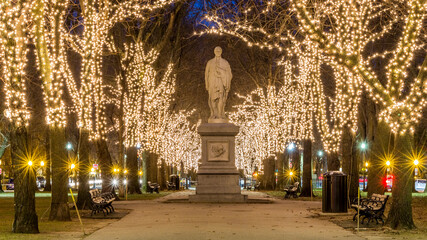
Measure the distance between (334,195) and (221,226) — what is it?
676 cm

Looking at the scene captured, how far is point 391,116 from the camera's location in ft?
52.2

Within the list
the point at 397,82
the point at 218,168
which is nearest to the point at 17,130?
the point at 397,82

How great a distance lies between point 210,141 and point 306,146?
10492 millimetres

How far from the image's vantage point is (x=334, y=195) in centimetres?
2225

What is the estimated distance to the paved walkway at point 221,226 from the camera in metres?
14.5

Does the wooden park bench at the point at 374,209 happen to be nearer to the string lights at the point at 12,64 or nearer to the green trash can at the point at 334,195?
the green trash can at the point at 334,195

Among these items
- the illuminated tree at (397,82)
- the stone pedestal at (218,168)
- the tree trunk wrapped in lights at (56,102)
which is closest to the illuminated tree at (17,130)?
the tree trunk wrapped in lights at (56,102)

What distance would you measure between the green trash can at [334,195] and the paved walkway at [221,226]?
0.95m

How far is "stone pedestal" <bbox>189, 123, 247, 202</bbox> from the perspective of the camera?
1117 inches

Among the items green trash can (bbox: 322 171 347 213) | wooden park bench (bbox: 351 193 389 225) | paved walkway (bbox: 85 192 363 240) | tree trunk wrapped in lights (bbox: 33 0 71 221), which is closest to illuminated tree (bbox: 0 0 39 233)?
paved walkway (bbox: 85 192 363 240)

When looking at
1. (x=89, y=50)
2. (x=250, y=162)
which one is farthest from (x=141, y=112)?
(x=250, y=162)

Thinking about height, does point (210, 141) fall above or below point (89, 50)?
below

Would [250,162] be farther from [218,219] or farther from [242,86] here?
[218,219]

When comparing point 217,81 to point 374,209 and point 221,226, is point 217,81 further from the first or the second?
point 221,226
